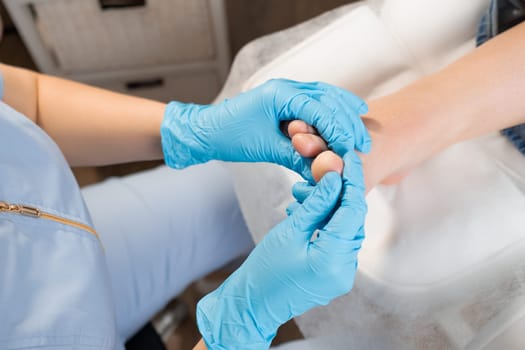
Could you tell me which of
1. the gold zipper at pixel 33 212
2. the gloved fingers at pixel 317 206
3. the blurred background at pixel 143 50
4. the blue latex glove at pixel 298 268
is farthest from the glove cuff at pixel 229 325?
the blurred background at pixel 143 50

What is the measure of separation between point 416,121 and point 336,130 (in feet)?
0.53

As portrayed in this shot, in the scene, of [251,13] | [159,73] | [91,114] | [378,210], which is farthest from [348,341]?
[251,13]

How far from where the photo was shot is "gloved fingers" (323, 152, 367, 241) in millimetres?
484

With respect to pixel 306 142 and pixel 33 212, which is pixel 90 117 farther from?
pixel 306 142

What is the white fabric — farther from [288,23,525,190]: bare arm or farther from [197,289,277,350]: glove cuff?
[197,289,277,350]: glove cuff

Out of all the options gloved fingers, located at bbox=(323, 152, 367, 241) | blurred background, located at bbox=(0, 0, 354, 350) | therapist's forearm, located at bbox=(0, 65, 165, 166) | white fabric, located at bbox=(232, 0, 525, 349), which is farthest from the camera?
blurred background, located at bbox=(0, 0, 354, 350)

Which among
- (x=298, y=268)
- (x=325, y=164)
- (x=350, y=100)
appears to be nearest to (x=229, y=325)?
(x=298, y=268)

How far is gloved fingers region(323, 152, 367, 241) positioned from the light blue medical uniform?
0.34m

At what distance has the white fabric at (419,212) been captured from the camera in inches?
23.1

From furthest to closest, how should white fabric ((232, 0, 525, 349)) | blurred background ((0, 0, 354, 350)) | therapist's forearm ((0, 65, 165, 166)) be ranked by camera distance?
blurred background ((0, 0, 354, 350)), therapist's forearm ((0, 65, 165, 166)), white fabric ((232, 0, 525, 349))

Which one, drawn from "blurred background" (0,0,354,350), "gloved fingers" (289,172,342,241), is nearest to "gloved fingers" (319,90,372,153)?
"gloved fingers" (289,172,342,241)

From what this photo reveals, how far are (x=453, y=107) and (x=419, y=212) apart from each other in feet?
0.55

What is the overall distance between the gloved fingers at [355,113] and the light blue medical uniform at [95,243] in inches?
14.7

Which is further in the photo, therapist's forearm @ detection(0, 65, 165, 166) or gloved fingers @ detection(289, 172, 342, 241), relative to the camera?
therapist's forearm @ detection(0, 65, 165, 166)
